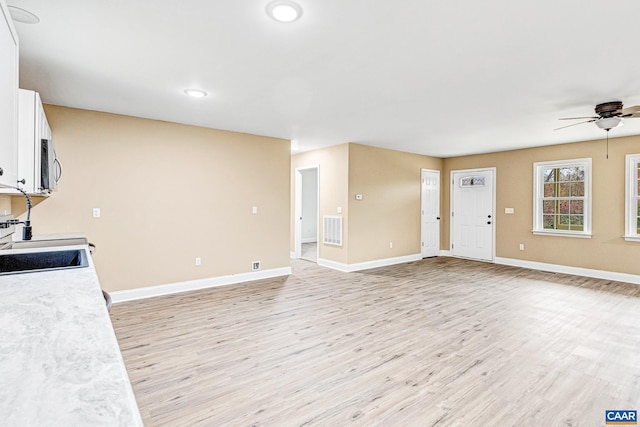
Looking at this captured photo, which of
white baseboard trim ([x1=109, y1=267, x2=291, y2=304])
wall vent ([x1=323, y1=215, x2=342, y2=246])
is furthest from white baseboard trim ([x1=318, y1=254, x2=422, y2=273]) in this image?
white baseboard trim ([x1=109, y1=267, x2=291, y2=304])

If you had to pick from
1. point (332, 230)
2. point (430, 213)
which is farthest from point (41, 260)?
point (430, 213)

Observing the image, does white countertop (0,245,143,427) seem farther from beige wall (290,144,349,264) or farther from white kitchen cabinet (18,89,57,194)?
beige wall (290,144,349,264)

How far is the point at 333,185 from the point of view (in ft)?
20.9

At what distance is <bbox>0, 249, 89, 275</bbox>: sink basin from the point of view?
6.68 feet

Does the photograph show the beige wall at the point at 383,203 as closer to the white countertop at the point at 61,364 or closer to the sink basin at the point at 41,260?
the sink basin at the point at 41,260

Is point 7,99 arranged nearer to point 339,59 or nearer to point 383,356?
point 339,59

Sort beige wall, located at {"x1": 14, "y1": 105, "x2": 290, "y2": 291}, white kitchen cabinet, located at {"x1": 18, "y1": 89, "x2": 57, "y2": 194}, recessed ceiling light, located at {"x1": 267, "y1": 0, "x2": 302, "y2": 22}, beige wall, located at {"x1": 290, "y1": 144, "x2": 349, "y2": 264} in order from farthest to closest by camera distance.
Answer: beige wall, located at {"x1": 290, "y1": 144, "x2": 349, "y2": 264} < beige wall, located at {"x1": 14, "y1": 105, "x2": 290, "y2": 291} < white kitchen cabinet, located at {"x1": 18, "y1": 89, "x2": 57, "y2": 194} < recessed ceiling light, located at {"x1": 267, "y1": 0, "x2": 302, "y2": 22}

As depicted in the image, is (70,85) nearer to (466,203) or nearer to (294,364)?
(294,364)

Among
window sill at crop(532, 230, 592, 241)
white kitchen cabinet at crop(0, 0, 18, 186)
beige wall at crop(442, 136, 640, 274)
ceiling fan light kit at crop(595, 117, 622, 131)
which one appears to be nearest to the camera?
white kitchen cabinet at crop(0, 0, 18, 186)

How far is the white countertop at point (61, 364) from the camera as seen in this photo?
540 mm

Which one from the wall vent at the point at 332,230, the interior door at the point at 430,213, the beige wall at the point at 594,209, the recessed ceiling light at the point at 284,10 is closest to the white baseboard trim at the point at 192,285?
the wall vent at the point at 332,230

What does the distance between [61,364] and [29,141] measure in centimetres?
227

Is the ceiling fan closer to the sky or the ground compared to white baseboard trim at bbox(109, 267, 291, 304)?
closer to the sky

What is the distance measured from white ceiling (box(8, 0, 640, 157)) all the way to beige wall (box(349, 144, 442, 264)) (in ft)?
6.24
